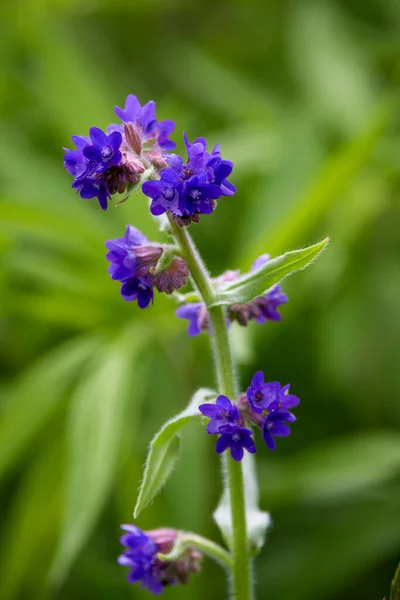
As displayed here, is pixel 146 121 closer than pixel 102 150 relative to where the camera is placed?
No

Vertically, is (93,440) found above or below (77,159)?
above

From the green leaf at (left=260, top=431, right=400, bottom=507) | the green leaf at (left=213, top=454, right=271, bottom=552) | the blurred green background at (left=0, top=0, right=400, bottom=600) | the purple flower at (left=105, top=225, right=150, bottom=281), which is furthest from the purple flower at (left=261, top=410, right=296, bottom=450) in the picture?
the green leaf at (left=260, top=431, right=400, bottom=507)

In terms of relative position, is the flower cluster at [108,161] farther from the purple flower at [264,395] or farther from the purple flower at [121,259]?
the purple flower at [264,395]

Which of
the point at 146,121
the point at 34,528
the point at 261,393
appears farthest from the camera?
the point at 34,528

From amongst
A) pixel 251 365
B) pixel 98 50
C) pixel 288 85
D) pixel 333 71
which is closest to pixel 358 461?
pixel 251 365

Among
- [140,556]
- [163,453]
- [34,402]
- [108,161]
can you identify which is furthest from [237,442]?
[34,402]

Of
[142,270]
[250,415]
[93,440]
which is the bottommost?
[250,415]

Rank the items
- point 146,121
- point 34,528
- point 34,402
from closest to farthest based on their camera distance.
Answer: point 146,121 < point 34,402 < point 34,528

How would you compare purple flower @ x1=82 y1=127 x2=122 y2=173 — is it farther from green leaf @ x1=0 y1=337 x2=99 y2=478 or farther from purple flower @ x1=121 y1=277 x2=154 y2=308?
green leaf @ x1=0 y1=337 x2=99 y2=478

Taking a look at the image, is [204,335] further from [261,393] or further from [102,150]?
[102,150]

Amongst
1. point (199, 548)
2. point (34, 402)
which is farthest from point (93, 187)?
point (34, 402)
